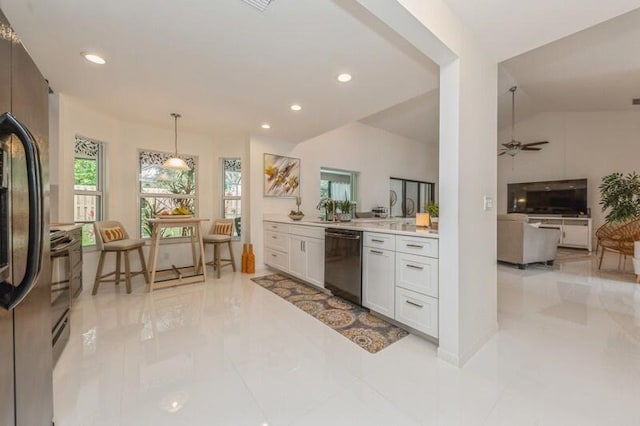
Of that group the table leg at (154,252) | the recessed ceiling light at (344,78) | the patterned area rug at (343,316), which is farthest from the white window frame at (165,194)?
the recessed ceiling light at (344,78)

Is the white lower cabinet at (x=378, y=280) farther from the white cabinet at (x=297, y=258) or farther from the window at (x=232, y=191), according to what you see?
the window at (x=232, y=191)

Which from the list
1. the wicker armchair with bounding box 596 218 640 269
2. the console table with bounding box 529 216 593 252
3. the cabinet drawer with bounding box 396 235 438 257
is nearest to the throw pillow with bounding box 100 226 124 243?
the cabinet drawer with bounding box 396 235 438 257

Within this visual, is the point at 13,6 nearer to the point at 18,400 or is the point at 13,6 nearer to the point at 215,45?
the point at 215,45

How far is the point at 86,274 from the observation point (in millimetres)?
3594

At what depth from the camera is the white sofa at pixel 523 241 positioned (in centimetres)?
452

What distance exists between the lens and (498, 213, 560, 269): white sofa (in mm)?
4520

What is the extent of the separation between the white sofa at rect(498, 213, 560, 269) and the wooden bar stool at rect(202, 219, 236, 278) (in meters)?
4.72

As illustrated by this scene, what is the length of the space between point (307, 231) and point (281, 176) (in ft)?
5.24

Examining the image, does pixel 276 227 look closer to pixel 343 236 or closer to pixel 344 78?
pixel 343 236

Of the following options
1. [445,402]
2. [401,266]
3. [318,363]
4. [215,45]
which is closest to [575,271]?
[401,266]

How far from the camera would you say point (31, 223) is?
79 centimetres

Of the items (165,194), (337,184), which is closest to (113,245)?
(165,194)

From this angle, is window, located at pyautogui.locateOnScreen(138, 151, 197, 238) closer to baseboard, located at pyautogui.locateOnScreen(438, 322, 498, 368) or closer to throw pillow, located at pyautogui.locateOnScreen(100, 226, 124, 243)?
throw pillow, located at pyautogui.locateOnScreen(100, 226, 124, 243)

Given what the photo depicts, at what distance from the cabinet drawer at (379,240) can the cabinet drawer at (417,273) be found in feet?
0.42
